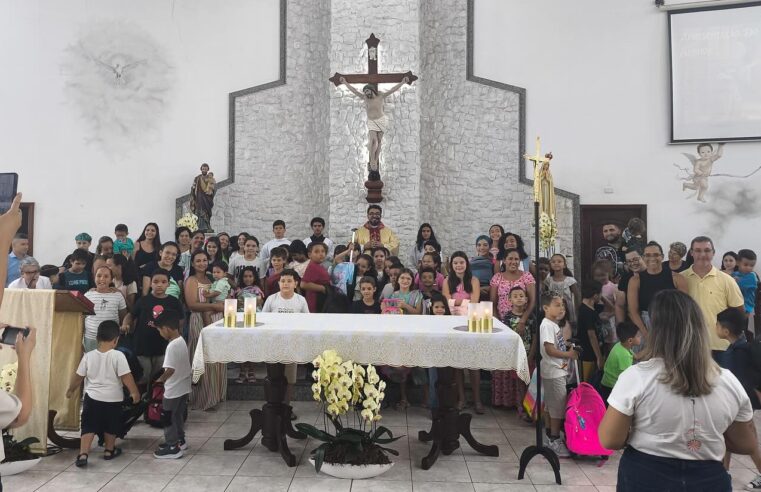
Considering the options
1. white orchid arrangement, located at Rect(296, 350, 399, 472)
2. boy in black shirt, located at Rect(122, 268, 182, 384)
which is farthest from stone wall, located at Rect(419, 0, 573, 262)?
white orchid arrangement, located at Rect(296, 350, 399, 472)

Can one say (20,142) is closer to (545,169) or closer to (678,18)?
(545,169)

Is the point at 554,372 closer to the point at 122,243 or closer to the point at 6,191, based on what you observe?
the point at 6,191

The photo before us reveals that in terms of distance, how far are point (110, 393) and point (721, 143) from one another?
9034 mm

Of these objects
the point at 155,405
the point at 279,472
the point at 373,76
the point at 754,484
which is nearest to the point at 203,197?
the point at 373,76

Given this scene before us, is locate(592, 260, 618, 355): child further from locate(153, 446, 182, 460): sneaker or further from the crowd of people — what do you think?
locate(153, 446, 182, 460): sneaker

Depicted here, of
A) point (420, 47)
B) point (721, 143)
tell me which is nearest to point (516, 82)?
point (420, 47)

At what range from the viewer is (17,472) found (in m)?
3.48

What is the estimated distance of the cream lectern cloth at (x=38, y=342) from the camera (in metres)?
3.79

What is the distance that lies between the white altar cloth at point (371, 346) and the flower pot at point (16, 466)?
3.84ft

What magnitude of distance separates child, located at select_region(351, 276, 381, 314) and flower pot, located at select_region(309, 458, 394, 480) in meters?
1.75

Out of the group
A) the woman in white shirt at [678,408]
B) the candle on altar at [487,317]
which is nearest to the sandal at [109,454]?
the candle on altar at [487,317]

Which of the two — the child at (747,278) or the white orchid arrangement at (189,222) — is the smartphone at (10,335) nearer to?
the white orchid arrangement at (189,222)

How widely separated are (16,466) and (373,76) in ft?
21.7

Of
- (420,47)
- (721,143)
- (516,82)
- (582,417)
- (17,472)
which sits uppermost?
(420,47)
